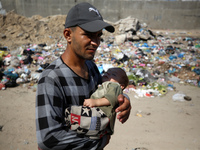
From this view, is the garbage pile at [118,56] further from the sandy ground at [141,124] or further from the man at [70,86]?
the man at [70,86]

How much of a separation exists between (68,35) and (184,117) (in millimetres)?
3757

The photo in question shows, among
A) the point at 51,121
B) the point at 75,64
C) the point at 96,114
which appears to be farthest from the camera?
the point at 75,64

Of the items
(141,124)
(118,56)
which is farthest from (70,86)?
(118,56)

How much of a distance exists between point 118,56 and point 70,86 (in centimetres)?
585

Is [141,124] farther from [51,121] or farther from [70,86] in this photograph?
[51,121]

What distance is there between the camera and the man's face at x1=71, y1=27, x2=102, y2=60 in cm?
119

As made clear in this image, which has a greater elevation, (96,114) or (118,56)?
(96,114)

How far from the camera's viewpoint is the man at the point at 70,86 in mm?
1002

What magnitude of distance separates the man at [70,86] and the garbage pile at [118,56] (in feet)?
12.3

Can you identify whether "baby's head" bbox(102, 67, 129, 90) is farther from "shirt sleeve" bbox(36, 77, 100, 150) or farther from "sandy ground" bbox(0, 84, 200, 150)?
"sandy ground" bbox(0, 84, 200, 150)

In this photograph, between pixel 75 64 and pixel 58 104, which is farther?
pixel 75 64

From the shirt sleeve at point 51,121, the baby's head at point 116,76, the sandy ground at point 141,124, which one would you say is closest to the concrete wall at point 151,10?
the sandy ground at point 141,124

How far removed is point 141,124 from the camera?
3.53 meters

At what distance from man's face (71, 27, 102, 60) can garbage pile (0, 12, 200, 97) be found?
3786mm
